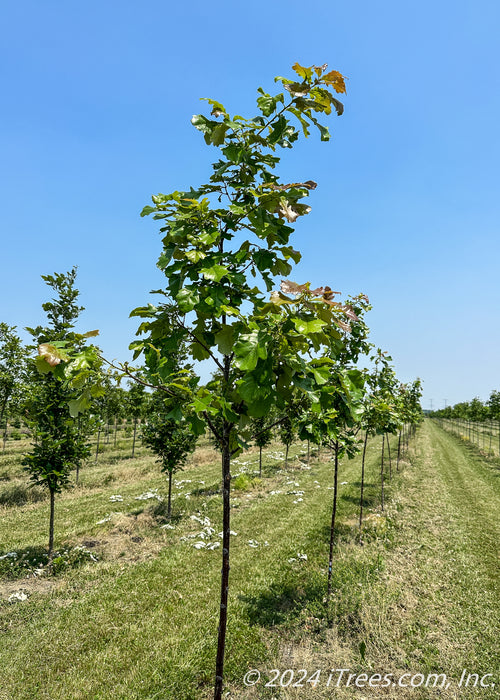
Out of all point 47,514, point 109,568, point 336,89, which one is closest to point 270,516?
point 109,568

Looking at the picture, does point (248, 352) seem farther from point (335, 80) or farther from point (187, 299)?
point (335, 80)

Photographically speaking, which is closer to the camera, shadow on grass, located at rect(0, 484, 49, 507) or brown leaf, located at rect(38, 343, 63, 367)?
brown leaf, located at rect(38, 343, 63, 367)

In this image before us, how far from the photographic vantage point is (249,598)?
6980 mm

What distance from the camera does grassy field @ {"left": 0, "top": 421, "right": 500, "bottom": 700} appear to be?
16.3 ft

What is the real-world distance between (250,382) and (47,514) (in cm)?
1481

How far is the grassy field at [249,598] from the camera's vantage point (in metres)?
4.96

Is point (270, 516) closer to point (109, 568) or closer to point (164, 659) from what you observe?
point (109, 568)

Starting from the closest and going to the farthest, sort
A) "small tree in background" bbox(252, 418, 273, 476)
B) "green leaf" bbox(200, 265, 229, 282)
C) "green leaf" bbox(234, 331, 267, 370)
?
1. "green leaf" bbox(234, 331, 267, 370)
2. "green leaf" bbox(200, 265, 229, 282)
3. "small tree in background" bbox(252, 418, 273, 476)

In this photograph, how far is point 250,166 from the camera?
9.71 ft

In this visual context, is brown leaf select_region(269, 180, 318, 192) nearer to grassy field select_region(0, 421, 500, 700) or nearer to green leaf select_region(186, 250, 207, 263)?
green leaf select_region(186, 250, 207, 263)

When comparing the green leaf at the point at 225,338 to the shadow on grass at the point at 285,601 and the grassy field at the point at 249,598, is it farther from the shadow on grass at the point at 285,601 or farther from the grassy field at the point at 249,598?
the shadow on grass at the point at 285,601

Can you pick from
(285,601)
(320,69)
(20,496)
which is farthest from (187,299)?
Answer: (20,496)

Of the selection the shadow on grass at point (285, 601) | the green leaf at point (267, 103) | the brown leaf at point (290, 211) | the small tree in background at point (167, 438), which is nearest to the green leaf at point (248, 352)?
the brown leaf at point (290, 211)

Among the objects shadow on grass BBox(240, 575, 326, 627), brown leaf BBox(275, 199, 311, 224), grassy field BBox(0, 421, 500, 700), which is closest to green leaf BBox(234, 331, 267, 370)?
brown leaf BBox(275, 199, 311, 224)
